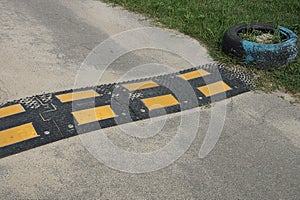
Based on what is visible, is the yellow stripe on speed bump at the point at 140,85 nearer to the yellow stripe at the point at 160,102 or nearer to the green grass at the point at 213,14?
the yellow stripe at the point at 160,102

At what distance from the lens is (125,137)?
3428mm

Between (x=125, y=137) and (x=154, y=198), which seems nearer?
(x=154, y=198)

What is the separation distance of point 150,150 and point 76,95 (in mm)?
1150

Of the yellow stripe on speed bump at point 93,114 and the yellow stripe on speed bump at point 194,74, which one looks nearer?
the yellow stripe on speed bump at point 93,114

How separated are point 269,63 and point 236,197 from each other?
230cm

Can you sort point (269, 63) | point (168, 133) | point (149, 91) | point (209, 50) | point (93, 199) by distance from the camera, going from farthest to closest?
point (209, 50) → point (269, 63) → point (149, 91) → point (168, 133) → point (93, 199)

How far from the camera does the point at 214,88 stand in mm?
4324

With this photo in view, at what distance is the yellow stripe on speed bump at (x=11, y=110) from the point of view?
3.61 metres

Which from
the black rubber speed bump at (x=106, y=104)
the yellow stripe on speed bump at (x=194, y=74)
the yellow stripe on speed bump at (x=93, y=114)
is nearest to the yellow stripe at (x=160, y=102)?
the black rubber speed bump at (x=106, y=104)

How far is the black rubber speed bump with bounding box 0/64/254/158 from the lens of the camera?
11.1ft

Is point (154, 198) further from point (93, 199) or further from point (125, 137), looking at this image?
point (125, 137)

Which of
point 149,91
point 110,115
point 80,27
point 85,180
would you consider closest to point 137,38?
point 80,27

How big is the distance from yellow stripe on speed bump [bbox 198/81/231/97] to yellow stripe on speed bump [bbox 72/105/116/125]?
1.12 metres

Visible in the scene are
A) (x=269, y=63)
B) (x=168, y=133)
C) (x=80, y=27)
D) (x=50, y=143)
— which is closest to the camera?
(x=50, y=143)
